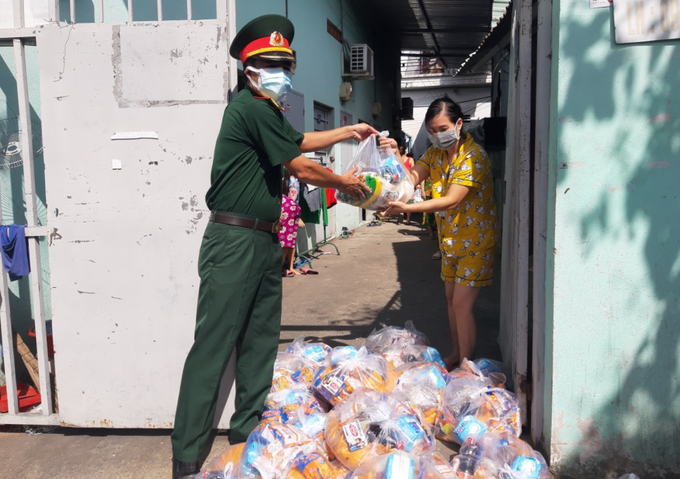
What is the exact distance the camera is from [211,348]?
2609 millimetres

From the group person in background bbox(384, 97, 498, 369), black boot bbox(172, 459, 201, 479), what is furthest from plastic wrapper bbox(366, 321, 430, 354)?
black boot bbox(172, 459, 201, 479)

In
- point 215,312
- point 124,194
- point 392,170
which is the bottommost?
point 215,312

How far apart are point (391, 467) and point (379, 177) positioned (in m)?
1.63

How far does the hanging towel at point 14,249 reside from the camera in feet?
9.51

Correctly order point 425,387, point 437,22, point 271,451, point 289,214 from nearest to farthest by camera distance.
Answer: point 271,451 < point 425,387 < point 289,214 < point 437,22

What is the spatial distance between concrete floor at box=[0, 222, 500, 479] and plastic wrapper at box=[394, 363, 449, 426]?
197 mm

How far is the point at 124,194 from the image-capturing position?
9.31 ft

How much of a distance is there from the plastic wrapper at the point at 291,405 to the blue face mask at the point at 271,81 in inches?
64.8

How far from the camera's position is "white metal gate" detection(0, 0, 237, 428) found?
2.76m

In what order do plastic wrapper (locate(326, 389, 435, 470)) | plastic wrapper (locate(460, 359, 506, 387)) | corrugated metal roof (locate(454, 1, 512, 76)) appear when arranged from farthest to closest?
corrugated metal roof (locate(454, 1, 512, 76))
plastic wrapper (locate(460, 359, 506, 387))
plastic wrapper (locate(326, 389, 435, 470))

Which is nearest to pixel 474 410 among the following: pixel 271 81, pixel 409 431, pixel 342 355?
pixel 409 431

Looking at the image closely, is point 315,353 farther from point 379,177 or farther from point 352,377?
point 379,177

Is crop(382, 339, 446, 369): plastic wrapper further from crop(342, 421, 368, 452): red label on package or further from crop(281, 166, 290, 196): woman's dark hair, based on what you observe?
crop(281, 166, 290, 196): woman's dark hair

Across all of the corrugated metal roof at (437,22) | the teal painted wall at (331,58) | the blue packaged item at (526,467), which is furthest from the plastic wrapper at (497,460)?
the corrugated metal roof at (437,22)
